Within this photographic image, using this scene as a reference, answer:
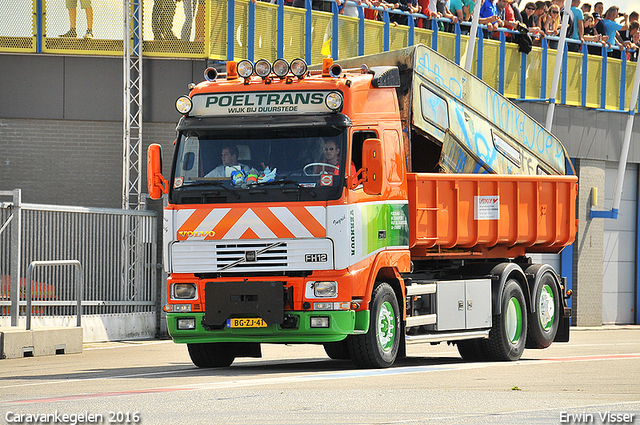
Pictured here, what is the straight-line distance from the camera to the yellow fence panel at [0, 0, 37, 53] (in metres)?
23.3

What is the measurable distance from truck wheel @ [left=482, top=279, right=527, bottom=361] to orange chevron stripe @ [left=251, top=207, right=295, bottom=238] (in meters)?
4.34

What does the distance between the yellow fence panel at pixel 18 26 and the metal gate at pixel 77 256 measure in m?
4.10

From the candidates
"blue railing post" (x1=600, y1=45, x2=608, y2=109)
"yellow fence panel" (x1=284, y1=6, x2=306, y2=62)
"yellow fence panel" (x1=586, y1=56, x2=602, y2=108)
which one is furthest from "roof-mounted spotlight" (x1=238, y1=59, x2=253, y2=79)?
"blue railing post" (x1=600, y1=45, x2=608, y2=109)

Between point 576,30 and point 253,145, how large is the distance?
18876 millimetres

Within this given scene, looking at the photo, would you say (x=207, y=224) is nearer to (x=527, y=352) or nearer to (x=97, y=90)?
(x=527, y=352)

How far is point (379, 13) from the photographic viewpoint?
1043 inches

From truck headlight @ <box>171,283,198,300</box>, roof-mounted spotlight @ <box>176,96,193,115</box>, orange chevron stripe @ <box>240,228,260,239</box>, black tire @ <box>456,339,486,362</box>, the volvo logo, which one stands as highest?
roof-mounted spotlight @ <box>176,96,193,115</box>

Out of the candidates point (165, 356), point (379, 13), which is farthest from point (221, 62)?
point (165, 356)

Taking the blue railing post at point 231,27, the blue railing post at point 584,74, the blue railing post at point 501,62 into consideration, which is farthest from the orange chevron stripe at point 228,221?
the blue railing post at point 584,74

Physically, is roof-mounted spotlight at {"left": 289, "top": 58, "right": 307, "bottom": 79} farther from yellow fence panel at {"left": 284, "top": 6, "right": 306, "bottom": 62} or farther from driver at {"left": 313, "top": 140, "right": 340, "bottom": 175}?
yellow fence panel at {"left": 284, "top": 6, "right": 306, "bottom": 62}

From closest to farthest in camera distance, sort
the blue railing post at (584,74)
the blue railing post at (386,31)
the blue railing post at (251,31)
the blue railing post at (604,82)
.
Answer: the blue railing post at (251,31)
the blue railing post at (386,31)
the blue railing post at (584,74)
the blue railing post at (604,82)

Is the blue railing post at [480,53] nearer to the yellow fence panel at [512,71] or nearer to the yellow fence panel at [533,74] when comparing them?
the yellow fence panel at [512,71]

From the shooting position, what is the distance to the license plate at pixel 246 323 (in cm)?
1316

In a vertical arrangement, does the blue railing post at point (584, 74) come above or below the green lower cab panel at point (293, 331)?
above
